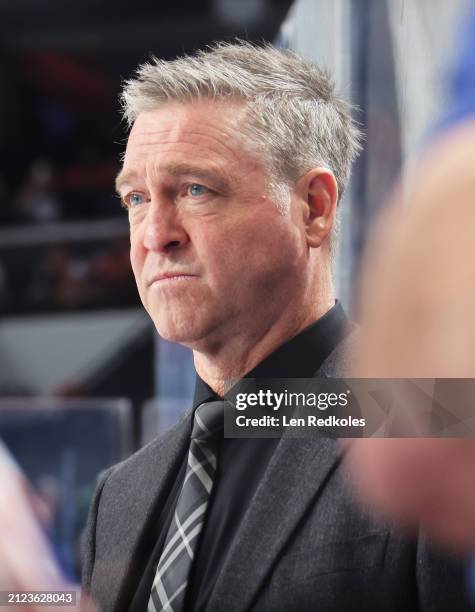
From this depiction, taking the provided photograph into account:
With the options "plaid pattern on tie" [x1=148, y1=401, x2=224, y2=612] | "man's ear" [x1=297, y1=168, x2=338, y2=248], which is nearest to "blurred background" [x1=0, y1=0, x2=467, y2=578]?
"man's ear" [x1=297, y1=168, x2=338, y2=248]

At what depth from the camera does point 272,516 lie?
32.4 inches

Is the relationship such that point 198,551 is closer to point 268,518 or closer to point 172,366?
point 268,518

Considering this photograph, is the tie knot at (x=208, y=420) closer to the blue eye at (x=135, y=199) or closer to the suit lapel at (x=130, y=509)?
the suit lapel at (x=130, y=509)

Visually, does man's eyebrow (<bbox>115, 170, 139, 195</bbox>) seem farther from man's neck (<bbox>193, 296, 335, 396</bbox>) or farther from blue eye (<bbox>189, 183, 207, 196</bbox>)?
man's neck (<bbox>193, 296, 335, 396</bbox>)

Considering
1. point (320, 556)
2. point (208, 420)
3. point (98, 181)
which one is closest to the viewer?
point (320, 556)

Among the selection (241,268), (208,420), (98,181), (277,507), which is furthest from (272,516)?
(98,181)

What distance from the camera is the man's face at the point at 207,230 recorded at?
851 mm

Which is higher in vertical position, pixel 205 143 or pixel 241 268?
pixel 205 143

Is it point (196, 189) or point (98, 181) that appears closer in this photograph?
point (196, 189)

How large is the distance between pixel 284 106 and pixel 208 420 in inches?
12.9

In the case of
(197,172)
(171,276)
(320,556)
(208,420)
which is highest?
(197,172)

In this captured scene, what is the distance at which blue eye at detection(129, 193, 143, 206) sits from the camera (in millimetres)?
875

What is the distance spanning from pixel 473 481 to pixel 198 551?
11.2 inches

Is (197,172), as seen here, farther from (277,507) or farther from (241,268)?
(277,507)
